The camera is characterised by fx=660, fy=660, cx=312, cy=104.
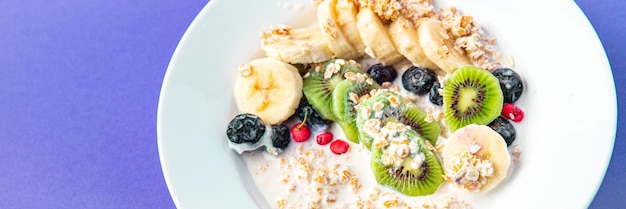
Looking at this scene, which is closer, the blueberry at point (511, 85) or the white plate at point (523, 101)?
the white plate at point (523, 101)

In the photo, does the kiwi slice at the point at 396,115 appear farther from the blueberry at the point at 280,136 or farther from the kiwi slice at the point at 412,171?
the blueberry at the point at 280,136

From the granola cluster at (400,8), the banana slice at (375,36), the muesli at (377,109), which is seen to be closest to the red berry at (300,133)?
the muesli at (377,109)

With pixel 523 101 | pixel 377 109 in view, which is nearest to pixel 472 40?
pixel 523 101

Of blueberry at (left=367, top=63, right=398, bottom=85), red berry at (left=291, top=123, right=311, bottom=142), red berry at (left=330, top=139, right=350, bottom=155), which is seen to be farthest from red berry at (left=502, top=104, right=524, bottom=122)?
red berry at (left=291, top=123, right=311, bottom=142)

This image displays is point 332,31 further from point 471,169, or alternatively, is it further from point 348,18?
point 471,169

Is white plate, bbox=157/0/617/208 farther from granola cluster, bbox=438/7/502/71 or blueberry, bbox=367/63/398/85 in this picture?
blueberry, bbox=367/63/398/85

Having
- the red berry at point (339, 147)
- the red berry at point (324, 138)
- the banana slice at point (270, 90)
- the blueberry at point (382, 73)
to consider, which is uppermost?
the banana slice at point (270, 90)

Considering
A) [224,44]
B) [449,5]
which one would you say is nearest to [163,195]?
[224,44]
